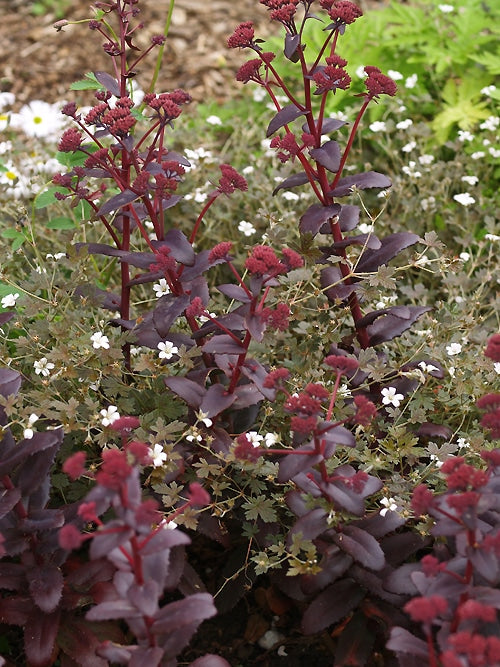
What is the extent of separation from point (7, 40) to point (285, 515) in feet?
14.8

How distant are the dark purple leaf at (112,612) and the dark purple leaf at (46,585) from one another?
31cm

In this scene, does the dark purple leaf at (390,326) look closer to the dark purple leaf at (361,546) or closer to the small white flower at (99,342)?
the dark purple leaf at (361,546)

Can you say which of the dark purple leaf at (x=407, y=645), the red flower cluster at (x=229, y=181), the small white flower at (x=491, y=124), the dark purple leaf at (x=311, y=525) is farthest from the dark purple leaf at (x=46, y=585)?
the small white flower at (x=491, y=124)

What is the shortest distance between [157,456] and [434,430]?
2.63 feet

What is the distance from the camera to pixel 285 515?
2.24 m

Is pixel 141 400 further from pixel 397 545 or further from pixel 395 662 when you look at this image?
pixel 395 662

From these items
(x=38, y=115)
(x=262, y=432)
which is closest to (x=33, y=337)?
(x=262, y=432)

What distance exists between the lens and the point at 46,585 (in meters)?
1.89

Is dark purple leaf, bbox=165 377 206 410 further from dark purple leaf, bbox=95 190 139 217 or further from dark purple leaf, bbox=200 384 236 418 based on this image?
dark purple leaf, bbox=95 190 139 217

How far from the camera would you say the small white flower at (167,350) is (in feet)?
7.07

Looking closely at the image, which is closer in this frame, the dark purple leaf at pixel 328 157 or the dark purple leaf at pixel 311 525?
the dark purple leaf at pixel 311 525

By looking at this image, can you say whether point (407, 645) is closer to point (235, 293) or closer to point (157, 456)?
point (157, 456)

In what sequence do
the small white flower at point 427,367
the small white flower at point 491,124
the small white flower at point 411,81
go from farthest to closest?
1. the small white flower at point 411,81
2. the small white flower at point 491,124
3. the small white flower at point 427,367

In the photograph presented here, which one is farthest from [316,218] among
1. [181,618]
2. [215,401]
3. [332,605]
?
[181,618]
